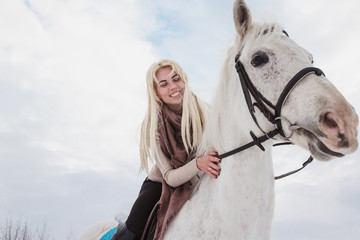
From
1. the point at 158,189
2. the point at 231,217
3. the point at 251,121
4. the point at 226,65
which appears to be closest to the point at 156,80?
the point at 226,65

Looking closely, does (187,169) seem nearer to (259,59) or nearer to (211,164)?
(211,164)

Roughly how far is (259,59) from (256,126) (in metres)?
0.53

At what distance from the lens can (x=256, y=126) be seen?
2314 mm

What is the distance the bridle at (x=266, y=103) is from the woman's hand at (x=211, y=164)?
0.38 feet

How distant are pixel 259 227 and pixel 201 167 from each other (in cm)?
70

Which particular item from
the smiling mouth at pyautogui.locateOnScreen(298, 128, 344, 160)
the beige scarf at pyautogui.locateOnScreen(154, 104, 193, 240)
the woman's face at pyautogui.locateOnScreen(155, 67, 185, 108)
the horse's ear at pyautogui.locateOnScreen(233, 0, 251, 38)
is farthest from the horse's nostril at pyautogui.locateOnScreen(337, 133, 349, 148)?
the woman's face at pyautogui.locateOnScreen(155, 67, 185, 108)

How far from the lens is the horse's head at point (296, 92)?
1.83m

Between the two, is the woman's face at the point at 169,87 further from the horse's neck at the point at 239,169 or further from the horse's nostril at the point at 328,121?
the horse's nostril at the point at 328,121

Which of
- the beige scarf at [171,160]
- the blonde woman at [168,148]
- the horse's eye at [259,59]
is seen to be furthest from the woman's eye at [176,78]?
the horse's eye at [259,59]

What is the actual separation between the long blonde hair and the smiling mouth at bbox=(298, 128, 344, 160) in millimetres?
1264

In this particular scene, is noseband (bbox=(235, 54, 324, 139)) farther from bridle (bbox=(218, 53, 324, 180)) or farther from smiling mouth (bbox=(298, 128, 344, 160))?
smiling mouth (bbox=(298, 128, 344, 160))

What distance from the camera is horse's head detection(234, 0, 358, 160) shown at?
1834 mm

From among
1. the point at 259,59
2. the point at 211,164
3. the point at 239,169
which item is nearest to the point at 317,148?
the point at 239,169

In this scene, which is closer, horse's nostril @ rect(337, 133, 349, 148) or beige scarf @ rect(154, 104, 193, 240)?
horse's nostril @ rect(337, 133, 349, 148)
